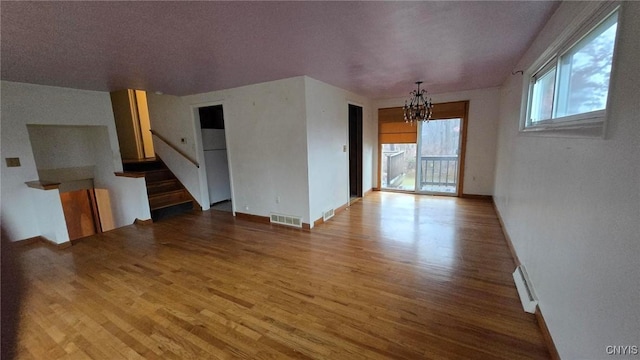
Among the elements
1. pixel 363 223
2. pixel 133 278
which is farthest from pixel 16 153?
pixel 363 223

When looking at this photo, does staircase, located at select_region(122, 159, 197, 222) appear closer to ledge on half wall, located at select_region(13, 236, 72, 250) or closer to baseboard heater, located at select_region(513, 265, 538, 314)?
ledge on half wall, located at select_region(13, 236, 72, 250)

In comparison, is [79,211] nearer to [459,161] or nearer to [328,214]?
[328,214]

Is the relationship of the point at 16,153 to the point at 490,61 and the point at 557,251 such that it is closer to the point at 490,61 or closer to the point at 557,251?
the point at 557,251

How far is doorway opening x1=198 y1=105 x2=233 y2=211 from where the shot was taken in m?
5.40

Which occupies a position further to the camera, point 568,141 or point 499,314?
point 499,314

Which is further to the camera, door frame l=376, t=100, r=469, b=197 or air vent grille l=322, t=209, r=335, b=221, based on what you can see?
door frame l=376, t=100, r=469, b=197

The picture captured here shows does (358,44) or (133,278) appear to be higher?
(358,44)

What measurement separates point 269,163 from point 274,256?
5.56 ft

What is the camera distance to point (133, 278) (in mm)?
2637

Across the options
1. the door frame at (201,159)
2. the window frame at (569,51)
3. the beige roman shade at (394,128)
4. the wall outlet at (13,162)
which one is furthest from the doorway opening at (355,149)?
the wall outlet at (13,162)

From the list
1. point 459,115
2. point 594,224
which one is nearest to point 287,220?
point 594,224

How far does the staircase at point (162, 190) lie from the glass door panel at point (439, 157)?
5504 mm

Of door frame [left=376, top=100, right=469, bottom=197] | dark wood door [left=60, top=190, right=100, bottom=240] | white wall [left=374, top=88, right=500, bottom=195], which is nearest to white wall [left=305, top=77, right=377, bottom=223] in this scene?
door frame [left=376, top=100, right=469, bottom=197]

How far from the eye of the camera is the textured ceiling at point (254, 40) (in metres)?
1.70
